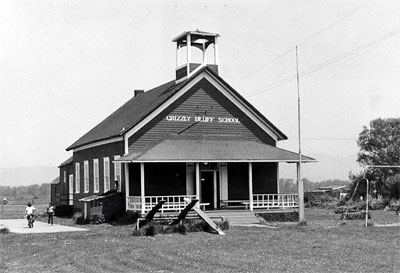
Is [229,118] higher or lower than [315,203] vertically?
higher

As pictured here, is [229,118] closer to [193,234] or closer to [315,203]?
[193,234]

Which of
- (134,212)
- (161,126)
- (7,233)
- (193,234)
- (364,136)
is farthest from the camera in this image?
(364,136)

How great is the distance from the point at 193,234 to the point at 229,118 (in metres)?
13.5

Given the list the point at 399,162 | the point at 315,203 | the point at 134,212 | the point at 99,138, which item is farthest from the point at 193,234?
the point at 399,162

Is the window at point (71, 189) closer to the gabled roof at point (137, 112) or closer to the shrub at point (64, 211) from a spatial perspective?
the shrub at point (64, 211)

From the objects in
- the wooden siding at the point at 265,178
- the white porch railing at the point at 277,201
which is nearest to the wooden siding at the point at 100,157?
the white porch railing at the point at 277,201

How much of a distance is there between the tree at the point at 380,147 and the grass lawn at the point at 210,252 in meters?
44.1

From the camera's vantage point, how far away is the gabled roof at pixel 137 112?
1450 inches

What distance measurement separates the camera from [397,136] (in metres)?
73.1

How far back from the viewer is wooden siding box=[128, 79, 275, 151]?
36.5 meters

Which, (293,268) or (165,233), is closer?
(293,268)

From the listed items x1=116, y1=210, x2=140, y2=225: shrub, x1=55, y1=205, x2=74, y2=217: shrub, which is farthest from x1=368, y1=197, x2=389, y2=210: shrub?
x1=116, y1=210, x2=140, y2=225: shrub

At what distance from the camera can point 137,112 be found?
131 feet

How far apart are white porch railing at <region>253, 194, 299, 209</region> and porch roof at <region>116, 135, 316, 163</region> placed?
7.30 feet
